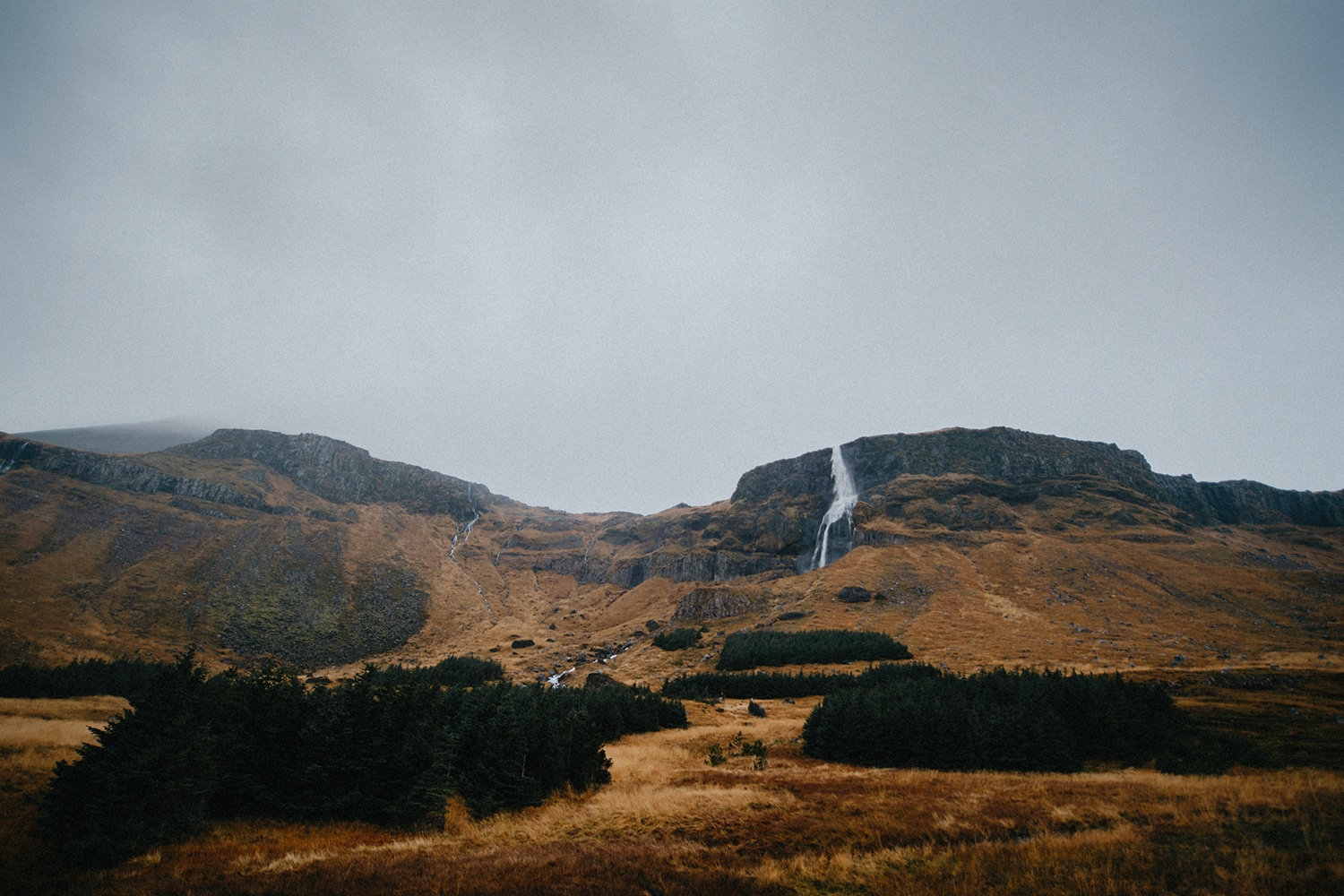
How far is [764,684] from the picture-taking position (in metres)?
68.8

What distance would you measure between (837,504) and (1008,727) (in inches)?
5552

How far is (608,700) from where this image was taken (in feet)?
133

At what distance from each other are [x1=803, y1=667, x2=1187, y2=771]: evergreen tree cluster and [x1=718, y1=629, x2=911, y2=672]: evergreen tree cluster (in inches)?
1932

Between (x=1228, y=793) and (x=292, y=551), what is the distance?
172 m

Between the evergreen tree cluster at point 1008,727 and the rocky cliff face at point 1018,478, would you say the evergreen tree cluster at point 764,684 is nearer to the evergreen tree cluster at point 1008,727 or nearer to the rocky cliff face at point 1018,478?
the evergreen tree cluster at point 1008,727

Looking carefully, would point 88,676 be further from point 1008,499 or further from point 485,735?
point 1008,499

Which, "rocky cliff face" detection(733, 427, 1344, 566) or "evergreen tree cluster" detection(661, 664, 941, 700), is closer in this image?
"evergreen tree cluster" detection(661, 664, 941, 700)

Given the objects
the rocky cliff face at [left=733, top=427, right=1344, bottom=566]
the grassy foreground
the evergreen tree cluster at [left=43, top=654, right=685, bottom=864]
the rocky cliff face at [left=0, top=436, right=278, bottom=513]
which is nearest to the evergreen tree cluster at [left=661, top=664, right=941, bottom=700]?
the grassy foreground

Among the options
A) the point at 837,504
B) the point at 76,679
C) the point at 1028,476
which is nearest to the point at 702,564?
the point at 837,504

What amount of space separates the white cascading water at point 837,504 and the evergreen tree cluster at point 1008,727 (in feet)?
354

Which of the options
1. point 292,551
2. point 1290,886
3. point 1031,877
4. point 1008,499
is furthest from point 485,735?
point 1008,499

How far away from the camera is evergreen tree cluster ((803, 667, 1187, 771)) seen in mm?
27969

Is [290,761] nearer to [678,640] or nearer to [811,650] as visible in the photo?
[811,650]

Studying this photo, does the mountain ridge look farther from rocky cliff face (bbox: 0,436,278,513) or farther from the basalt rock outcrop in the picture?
the basalt rock outcrop
